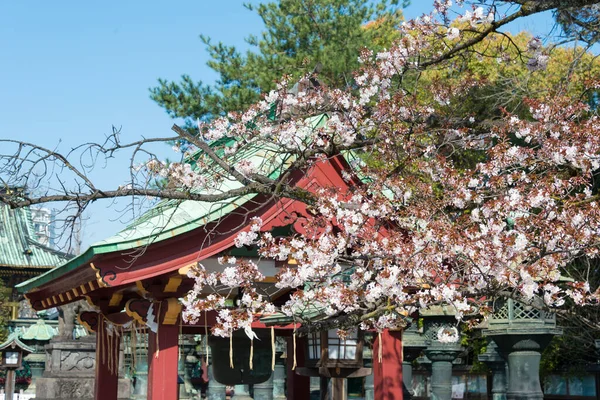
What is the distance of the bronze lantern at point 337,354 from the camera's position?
24.4 ft

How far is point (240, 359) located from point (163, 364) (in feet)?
5.19

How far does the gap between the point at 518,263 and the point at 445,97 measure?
2.50 meters

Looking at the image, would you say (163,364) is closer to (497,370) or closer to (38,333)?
(497,370)

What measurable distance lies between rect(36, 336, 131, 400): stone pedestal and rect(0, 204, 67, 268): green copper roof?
2080 centimetres

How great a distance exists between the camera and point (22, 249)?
134ft

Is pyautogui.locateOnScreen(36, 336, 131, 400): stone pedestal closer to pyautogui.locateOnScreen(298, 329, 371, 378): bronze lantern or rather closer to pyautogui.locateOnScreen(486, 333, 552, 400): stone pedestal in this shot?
pyautogui.locateOnScreen(298, 329, 371, 378): bronze lantern

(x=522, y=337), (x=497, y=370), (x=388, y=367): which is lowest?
(x=497, y=370)

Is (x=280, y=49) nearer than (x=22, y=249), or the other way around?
(x=280, y=49)

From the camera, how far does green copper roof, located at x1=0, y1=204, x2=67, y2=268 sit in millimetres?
39719

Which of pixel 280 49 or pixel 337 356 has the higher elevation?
pixel 280 49

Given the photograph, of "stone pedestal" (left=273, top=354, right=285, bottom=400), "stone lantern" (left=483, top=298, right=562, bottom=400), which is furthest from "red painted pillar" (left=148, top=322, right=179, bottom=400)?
"stone pedestal" (left=273, top=354, right=285, bottom=400)

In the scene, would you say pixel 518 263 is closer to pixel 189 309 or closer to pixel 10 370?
pixel 189 309

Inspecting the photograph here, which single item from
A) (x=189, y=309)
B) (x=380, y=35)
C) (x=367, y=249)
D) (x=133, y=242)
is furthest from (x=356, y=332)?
(x=380, y=35)

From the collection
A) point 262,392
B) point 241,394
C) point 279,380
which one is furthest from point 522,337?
point 279,380
